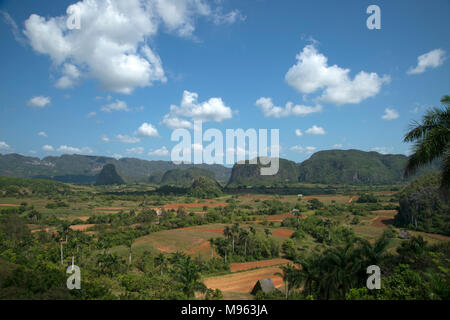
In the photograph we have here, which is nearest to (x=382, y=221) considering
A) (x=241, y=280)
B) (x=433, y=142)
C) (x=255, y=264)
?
(x=255, y=264)

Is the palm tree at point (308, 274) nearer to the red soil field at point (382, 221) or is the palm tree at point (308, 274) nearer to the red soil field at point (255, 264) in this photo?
the red soil field at point (255, 264)

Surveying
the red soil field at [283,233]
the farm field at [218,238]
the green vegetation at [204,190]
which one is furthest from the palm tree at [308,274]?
the green vegetation at [204,190]

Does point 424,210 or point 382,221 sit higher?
point 424,210

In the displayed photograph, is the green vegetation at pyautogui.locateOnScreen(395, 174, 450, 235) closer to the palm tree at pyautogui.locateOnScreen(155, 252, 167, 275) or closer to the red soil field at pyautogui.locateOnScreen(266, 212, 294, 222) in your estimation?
the red soil field at pyautogui.locateOnScreen(266, 212, 294, 222)

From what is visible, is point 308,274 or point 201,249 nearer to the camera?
point 308,274

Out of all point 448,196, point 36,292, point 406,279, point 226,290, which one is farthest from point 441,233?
point 36,292

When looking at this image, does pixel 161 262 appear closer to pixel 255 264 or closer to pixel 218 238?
pixel 218 238

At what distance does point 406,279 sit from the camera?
30.9ft

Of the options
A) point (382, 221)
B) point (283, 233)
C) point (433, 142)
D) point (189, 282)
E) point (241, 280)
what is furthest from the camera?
point (382, 221)

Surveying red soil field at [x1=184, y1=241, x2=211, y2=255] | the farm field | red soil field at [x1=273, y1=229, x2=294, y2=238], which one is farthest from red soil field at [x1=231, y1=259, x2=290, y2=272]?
red soil field at [x1=273, y1=229, x2=294, y2=238]

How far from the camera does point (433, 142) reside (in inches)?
227

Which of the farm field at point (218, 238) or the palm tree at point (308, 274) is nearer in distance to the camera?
the palm tree at point (308, 274)

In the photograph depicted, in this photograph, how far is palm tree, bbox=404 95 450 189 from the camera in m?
5.74

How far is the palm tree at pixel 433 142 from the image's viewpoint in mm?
5742
